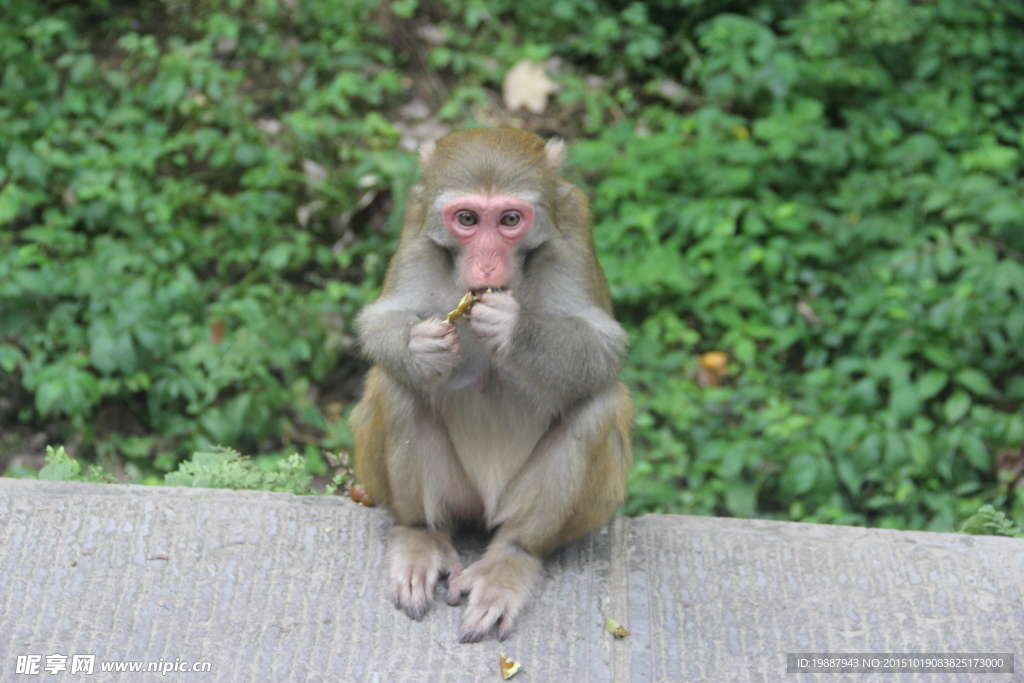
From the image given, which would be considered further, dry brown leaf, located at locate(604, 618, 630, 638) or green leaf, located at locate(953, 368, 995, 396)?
green leaf, located at locate(953, 368, 995, 396)

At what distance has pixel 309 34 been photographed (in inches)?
283

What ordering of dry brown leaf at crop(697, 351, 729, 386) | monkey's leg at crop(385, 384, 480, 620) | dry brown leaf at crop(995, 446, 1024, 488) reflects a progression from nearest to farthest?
monkey's leg at crop(385, 384, 480, 620)
dry brown leaf at crop(995, 446, 1024, 488)
dry brown leaf at crop(697, 351, 729, 386)

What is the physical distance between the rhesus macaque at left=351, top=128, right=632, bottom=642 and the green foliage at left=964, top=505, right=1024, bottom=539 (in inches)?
55.0

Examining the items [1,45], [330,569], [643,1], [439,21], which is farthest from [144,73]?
[330,569]

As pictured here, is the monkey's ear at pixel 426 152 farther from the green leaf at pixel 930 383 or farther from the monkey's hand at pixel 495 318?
the green leaf at pixel 930 383

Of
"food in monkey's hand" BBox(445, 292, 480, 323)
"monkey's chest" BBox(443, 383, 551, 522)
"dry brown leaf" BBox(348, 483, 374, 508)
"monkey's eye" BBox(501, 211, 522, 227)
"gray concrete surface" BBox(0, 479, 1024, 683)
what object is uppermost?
"monkey's eye" BBox(501, 211, 522, 227)

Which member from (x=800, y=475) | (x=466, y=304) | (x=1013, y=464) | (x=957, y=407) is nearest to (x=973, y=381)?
(x=957, y=407)

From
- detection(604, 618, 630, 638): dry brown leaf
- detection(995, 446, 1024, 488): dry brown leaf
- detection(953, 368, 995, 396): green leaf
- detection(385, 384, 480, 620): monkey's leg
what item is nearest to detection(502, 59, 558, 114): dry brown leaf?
detection(953, 368, 995, 396): green leaf

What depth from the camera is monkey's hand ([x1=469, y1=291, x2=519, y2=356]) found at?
2.97m

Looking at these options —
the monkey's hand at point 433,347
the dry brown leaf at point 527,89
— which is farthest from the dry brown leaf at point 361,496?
the dry brown leaf at point 527,89

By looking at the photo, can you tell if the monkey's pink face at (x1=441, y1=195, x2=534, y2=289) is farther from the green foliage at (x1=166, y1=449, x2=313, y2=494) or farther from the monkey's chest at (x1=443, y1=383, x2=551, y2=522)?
the green foliage at (x1=166, y1=449, x2=313, y2=494)

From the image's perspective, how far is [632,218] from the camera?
19.9 feet

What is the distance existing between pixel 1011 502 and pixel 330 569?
3340 mm

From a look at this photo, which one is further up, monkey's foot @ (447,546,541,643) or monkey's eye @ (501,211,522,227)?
monkey's eye @ (501,211,522,227)
